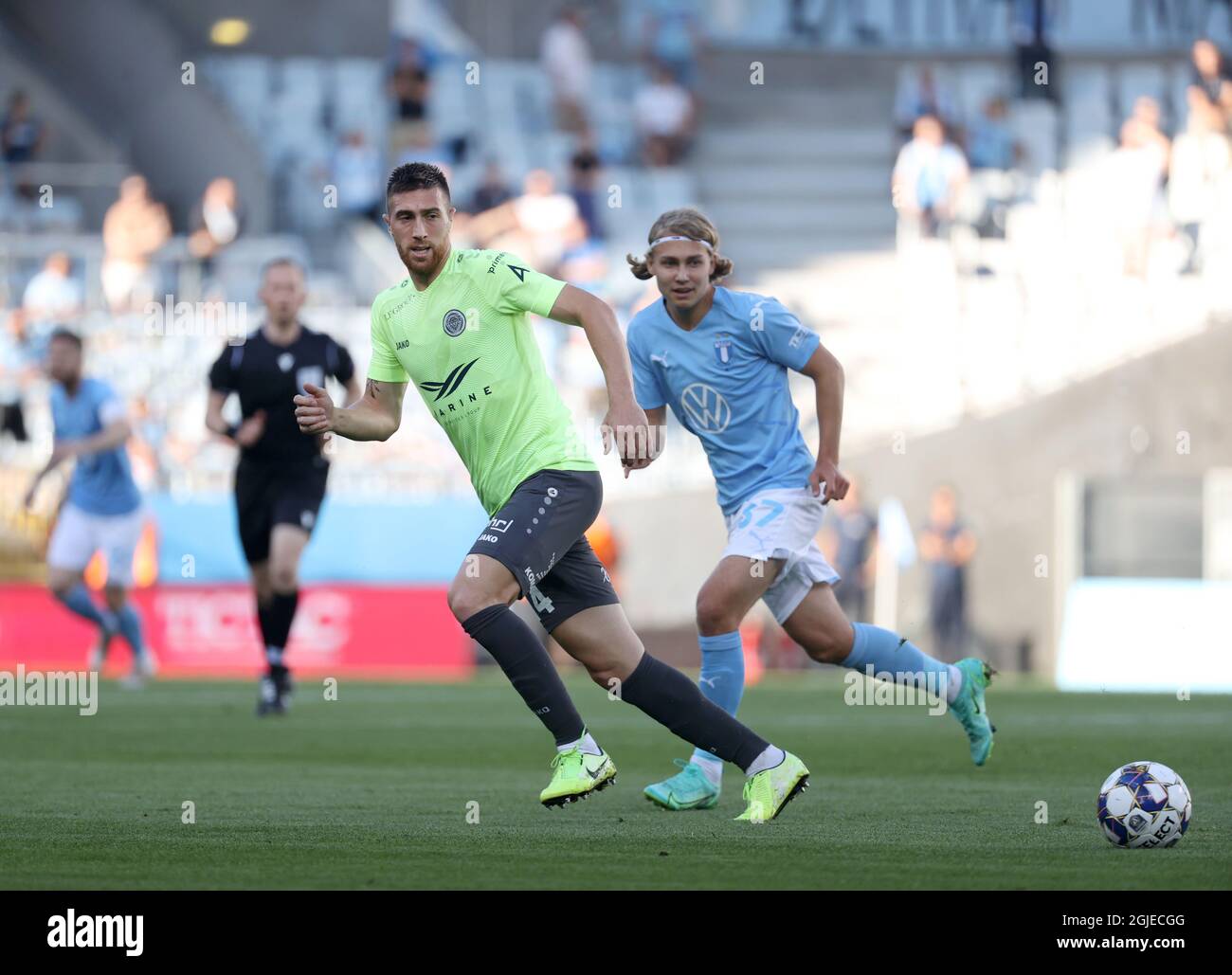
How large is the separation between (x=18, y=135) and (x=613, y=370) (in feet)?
68.4

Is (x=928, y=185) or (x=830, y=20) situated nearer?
(x=928, y=185)

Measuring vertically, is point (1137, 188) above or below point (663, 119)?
below

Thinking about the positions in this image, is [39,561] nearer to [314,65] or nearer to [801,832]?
[314,65]

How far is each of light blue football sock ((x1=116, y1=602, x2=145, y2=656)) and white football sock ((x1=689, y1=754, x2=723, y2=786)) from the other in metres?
9.34

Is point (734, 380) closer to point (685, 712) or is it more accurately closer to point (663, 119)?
point (685, 712)

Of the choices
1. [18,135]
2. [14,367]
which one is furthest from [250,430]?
[18,135]

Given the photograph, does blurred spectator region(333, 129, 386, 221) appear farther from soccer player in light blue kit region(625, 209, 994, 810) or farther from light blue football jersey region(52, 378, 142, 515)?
soccer player in light blue kit region(625, 209, 994, 810)

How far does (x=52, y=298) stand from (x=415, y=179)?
16911 millimetres

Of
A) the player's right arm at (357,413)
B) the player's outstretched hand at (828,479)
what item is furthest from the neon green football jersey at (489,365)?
the player's outstretched hand at (828,479)

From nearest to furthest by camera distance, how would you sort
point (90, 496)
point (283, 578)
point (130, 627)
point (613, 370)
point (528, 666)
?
point (613, 370)
point (528, 666)
point (283, 578)
point (90, 496)
point (130, 627)

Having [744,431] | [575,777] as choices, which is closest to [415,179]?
[744,431]

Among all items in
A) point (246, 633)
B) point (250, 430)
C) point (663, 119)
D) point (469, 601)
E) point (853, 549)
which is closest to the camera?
point (469, 601)
